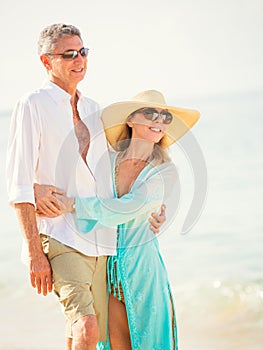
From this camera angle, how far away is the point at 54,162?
2.68 meters

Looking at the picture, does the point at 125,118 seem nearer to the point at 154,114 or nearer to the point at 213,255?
the point at 154,114

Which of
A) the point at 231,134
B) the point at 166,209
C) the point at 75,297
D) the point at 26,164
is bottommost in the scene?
the point at 231,134

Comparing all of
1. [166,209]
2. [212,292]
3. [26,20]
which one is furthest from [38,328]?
[26,20]

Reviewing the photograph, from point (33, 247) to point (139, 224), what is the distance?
468 mm

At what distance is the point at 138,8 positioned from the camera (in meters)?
10.7

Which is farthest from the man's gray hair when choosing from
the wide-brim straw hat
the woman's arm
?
the woman's arm

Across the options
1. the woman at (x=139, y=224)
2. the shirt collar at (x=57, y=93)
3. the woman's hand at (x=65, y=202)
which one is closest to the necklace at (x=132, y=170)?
the woman at (x=139, y=224)

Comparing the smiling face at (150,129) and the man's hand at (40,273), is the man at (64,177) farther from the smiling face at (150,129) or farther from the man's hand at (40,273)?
the smiling face at (150,129)

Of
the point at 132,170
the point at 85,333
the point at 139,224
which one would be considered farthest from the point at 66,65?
the point at 85,333

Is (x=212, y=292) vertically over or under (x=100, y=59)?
under

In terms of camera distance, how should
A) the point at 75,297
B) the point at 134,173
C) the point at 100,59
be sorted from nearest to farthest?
the point at 75,297 → the point at 134,173 → the point at 100,59

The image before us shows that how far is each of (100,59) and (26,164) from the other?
8.54 m

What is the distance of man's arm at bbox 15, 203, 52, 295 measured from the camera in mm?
2553

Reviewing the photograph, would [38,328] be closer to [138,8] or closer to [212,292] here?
[212,292]
